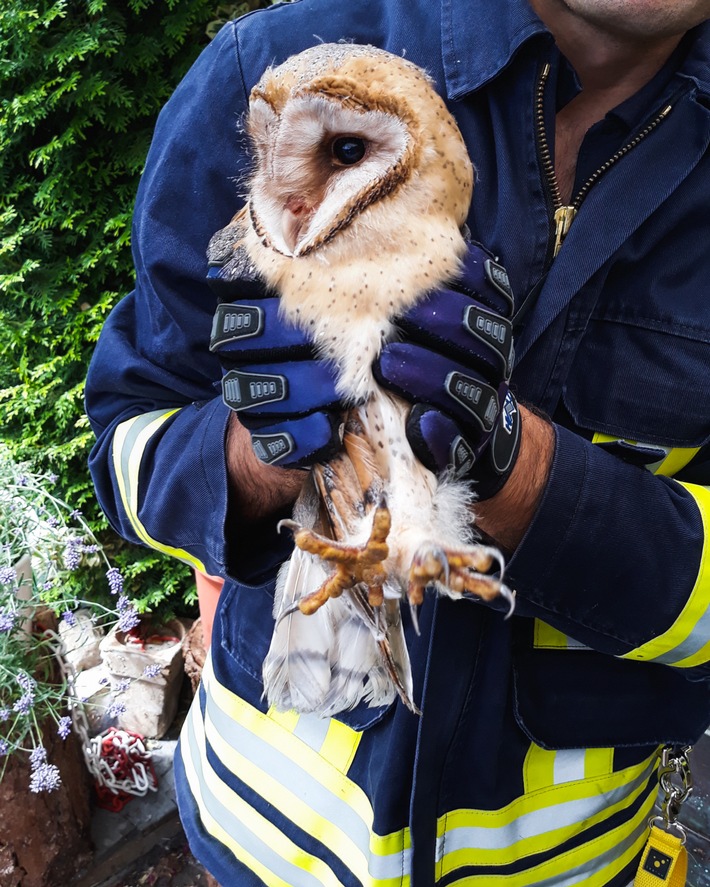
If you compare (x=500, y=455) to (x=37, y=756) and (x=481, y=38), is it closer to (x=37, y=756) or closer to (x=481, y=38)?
(x=481, y=38)

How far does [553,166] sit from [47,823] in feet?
7.41

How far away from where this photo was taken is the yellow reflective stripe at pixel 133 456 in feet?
3.92

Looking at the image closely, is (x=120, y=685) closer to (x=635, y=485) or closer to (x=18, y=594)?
A: (x=18, y=594)

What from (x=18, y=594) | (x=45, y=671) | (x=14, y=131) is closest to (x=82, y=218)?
(x=14, y=131)

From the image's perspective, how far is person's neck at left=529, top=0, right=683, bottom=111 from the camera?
1.12m

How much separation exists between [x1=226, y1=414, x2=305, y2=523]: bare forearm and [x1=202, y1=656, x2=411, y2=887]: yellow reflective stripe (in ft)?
1.42

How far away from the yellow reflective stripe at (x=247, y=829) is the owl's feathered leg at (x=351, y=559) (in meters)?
0.76

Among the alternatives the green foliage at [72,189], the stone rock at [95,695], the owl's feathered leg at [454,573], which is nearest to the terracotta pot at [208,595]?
the stone rock at [95,695]

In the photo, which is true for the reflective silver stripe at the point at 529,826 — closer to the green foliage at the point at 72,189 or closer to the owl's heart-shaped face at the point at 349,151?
the owl's heart-shaped face at the point at 349,151

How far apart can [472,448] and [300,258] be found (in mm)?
304

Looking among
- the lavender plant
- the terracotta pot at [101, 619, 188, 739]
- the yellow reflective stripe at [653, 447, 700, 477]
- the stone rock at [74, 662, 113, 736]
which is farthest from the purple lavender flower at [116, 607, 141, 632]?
the yellow reflective stripe at [653, 447, 700, 477]

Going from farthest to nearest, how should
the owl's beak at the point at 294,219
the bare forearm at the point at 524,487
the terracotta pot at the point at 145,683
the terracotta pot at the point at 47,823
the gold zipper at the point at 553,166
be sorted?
the terracotta pot at the point at 145,683
the terracotta pot at the point at 47,823
the gold zipper at the point at 553,166
the bare forearm at the point at 524,487
the owl's beak at the point at 294,219

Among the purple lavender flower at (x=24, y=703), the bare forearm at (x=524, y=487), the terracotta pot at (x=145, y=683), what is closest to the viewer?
the bare forearm at (x=524, y=487)

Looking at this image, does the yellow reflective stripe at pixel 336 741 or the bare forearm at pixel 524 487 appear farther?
the yellow reflective stripe at pixel 336 741
